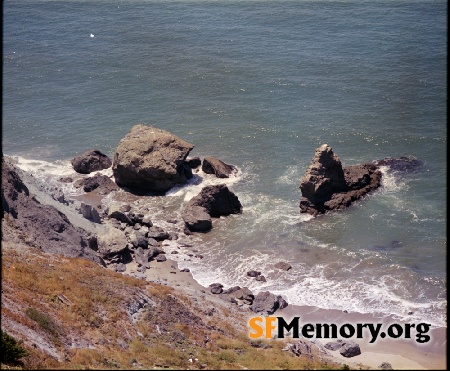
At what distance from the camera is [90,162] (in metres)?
71.8

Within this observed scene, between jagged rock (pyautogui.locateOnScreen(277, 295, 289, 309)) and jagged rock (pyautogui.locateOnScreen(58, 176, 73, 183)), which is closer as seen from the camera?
jagged rock (pyautogui.locateOnScreen(277, 295, 289, 309))

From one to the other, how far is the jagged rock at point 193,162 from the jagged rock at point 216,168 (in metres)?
1.30

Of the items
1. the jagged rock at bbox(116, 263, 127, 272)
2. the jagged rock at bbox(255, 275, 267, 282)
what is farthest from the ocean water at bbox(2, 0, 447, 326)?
the jagged rock at bbox(116, 263, 127, 272)

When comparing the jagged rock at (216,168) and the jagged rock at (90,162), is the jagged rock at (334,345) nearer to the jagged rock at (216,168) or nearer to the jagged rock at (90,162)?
the jagged rock at (216,168)

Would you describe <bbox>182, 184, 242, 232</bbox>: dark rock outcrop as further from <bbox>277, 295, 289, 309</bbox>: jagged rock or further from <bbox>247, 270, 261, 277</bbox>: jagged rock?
<bbox>277, 295, 289, 309</bbox>: jagged rock

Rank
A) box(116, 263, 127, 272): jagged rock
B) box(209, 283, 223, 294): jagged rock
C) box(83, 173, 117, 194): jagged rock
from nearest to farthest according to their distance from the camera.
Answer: box(209, 283, 223, 294): jagged rock → box(116, 263, 127, 272): jagged rock → box(83, 173, 117, 194): jagged rock

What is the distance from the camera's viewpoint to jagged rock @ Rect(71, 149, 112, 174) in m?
71.7

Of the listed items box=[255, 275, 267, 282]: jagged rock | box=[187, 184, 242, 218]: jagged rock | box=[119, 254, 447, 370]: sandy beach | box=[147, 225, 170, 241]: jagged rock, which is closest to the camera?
box=[119, 254, 447, 370]: sandy beach

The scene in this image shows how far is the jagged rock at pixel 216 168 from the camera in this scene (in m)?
69.0

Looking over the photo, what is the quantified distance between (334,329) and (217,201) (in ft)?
63.0

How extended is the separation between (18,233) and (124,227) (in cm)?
1222

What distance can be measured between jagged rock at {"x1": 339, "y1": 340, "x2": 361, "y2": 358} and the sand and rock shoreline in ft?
0.96

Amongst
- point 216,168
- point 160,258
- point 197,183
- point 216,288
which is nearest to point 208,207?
point 197,183

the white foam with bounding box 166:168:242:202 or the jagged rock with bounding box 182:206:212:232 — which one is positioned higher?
the white foam with bounding box 166:168:242:202
